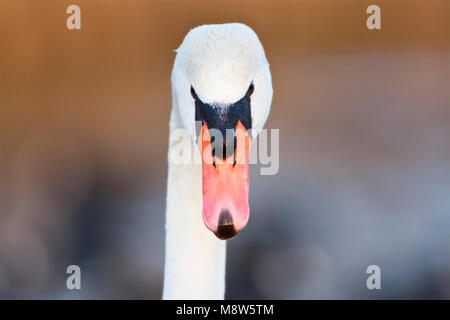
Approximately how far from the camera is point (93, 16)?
4090mm

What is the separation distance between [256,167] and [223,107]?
3071 mm

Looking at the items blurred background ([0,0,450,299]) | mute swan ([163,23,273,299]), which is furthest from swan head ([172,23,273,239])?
blurred background ([0,0,450,299])

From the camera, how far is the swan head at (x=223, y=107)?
0.95 meters

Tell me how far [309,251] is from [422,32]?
2302 millimetres

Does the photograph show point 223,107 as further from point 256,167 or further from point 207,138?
point 256,167

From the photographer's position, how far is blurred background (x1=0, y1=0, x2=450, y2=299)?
3.75 metres

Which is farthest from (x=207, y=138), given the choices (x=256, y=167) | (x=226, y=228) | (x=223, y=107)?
(x=256, y=167)

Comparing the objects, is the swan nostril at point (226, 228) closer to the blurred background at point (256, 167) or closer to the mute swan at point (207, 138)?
the mute swan at point (207, 138)

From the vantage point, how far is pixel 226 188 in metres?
0.96

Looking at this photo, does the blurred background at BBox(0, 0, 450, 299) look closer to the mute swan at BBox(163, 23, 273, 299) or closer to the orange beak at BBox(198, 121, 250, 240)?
the mute swan at BBox(163, 23, 273, 299)

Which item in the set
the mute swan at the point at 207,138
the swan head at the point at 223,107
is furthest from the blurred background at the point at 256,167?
the swan head at the point at 223,107

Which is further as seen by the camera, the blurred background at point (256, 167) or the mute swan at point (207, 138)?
the blurred background at point (256, 167)
